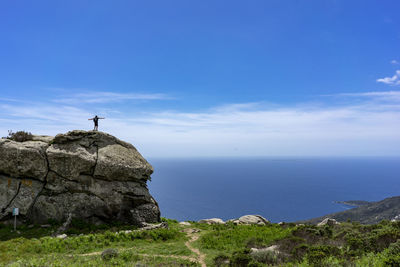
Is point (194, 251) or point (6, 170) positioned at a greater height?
point (6, 170)

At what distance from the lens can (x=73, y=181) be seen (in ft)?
86.4

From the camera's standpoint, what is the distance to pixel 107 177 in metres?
27.0

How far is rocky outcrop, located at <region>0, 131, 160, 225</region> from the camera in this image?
25.0 metres

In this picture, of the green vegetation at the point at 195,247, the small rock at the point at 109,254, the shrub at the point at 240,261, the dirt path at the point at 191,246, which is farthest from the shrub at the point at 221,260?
the small rock at the point at 109,254

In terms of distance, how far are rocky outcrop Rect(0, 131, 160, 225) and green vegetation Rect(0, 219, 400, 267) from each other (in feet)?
6.12

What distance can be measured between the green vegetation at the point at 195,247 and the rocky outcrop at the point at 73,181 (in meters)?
1.86

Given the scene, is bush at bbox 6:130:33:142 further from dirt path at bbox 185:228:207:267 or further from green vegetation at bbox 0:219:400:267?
dirt path at bbox 185:228:207:267

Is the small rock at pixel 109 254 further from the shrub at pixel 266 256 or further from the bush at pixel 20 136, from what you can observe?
the bush at pixel 20 136

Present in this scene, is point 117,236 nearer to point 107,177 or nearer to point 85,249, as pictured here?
point 85,249

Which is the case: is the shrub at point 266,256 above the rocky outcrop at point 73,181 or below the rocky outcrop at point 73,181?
below

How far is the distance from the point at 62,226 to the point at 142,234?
8.47 meters

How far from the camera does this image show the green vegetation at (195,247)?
1330cm

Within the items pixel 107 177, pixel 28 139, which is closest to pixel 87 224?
pixel 107 177

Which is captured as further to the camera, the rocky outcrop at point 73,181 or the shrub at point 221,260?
the rocky outcrop at point 73,181
